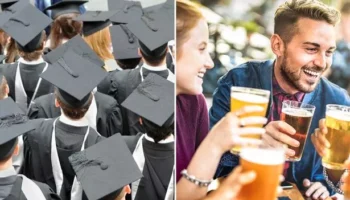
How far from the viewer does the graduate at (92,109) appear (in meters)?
2.54

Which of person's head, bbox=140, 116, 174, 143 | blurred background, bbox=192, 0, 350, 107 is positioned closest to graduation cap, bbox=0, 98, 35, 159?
person's head, bbox=140, 116, 174, 143

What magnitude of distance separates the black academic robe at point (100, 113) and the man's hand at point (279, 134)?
1.35 m

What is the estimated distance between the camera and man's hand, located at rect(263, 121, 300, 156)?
136 cm

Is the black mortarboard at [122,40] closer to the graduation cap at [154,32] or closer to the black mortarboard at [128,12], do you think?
the black mortarboard at [128,12]

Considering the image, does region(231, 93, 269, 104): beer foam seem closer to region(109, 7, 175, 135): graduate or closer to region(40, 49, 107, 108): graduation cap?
region(109, 7, 175, 135): graduate

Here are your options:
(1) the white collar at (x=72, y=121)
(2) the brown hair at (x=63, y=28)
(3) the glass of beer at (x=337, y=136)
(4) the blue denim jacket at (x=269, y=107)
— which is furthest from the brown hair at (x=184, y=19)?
(2) the brown hair at (x=63, y=28)

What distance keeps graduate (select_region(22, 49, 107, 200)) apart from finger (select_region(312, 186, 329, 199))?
50.1 inches

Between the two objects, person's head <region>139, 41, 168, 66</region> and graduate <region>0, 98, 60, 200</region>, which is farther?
person's head <region>139, 41, 168, 66</region>

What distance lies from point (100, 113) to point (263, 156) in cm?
151

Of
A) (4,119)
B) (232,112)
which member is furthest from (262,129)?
(4,119)

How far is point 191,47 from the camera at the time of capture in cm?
143

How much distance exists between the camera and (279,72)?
137 cm

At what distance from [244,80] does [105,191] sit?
3.18 ft

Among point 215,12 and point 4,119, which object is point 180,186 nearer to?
point 215,12
